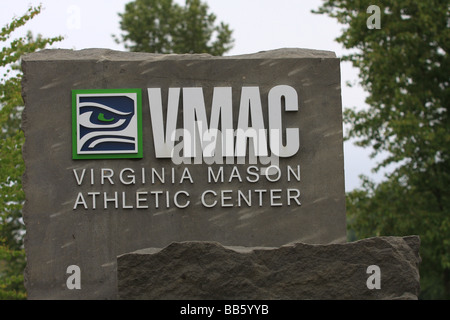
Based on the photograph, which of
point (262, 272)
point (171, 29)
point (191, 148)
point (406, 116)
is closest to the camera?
point (262, 272)

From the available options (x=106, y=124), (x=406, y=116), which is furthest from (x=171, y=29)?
(x=106, y=124)

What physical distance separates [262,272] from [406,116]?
8656 millimetres

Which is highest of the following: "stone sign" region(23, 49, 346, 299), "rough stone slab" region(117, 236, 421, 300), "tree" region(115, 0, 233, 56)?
"tree" region(115, 0, 233, 56)

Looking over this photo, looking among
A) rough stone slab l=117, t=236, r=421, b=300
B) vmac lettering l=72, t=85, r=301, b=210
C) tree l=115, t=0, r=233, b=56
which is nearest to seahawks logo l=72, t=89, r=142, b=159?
vmac lettering l=72, t=85, r=301, b=210

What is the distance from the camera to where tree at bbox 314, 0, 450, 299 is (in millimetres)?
15000

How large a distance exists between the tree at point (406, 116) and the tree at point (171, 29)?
30.5ft

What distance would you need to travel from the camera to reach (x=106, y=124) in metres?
7.85

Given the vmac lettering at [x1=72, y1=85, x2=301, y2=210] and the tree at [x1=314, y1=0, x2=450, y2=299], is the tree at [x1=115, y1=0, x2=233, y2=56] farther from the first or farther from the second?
the vmac lettering at [x1=72, y1=85, x2=301, y2=210]

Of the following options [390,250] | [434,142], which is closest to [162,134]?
[390,250]

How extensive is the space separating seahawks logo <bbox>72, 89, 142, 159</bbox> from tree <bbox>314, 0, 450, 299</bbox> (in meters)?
8.04

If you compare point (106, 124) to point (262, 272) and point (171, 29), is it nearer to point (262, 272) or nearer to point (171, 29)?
point (262, 272)

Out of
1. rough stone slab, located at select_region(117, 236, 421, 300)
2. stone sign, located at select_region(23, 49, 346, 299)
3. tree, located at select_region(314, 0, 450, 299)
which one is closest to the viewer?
rough stone slab, located at select_region(117, 236, 421, 300)

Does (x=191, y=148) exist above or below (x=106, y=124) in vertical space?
below

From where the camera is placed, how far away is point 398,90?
15039 mm
